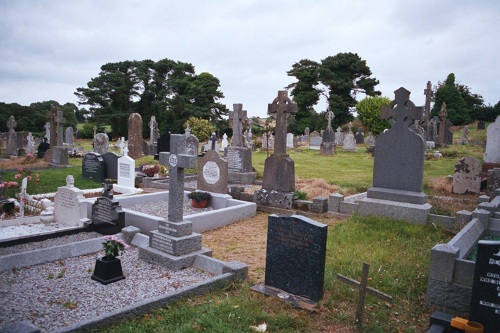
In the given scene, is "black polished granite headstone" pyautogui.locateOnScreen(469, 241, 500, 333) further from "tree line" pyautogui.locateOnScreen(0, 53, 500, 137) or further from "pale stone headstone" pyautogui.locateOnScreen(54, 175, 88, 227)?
"tree line" pyautogui.locateOnScreen(0, 53, 500, 137)

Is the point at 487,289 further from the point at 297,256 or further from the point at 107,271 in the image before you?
the point at 107,271

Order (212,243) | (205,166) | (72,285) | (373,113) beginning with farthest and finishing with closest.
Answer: (373,113)
(205,166)
(212,243)
(72,285)

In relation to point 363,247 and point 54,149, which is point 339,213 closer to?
point 363,247

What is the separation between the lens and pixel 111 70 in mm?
48375

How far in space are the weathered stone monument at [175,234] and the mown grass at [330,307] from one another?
129 cm

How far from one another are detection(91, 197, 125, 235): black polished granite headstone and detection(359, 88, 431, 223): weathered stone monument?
5454mm

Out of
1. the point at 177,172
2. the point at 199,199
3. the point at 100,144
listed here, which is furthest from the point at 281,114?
the point at 100,144

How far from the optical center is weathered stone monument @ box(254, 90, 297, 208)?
34.6 ft

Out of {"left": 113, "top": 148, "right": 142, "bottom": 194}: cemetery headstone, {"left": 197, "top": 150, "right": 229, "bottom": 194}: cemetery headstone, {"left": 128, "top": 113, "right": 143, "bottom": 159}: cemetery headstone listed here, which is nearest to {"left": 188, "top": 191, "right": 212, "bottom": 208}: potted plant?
{"left": 197, "top": 150, "right": 229, "bottom": 194}: cemetery headstone

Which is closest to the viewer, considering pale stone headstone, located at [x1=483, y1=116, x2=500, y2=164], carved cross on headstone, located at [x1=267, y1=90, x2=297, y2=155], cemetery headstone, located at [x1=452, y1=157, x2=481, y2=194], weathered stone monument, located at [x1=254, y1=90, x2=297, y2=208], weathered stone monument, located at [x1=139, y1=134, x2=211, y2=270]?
weathered stone monument, located at [x1=139, y1=134, x2=211, y2=270]

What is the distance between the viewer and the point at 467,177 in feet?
39.7

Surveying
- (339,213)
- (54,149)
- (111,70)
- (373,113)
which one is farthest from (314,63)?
(339,213)

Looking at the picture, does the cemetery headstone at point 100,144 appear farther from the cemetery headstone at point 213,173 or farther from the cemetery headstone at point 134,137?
the cemetery headstone at point 213,173

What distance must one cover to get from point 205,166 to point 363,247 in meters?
6.59
